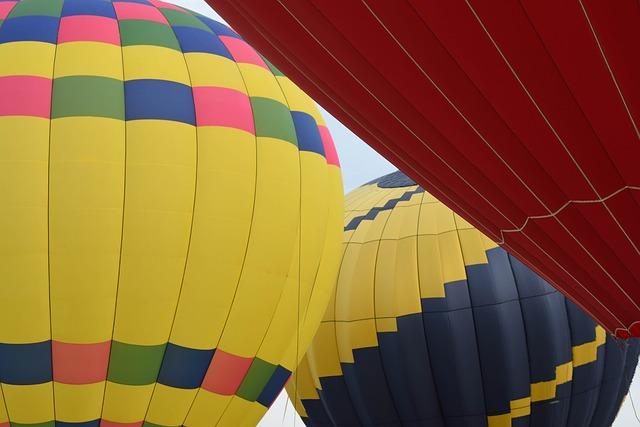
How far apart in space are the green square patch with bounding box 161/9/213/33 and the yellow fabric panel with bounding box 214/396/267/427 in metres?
3.42

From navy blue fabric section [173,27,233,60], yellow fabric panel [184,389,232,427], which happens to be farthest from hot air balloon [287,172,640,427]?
navy blue fabric section [173,27,233,60]

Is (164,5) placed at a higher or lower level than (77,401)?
higher

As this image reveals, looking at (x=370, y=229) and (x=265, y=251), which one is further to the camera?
(x=370, y=229)

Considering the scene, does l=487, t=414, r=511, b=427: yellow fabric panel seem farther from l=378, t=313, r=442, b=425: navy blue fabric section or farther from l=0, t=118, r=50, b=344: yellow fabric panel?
l=0, t=118, r=50, b=344: yellow fabric panel

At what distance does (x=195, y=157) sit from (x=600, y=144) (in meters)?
4.05

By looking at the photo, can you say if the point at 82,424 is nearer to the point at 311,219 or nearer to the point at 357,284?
the point at 311,219

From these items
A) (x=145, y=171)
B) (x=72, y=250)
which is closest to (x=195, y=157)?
(x=145, y=171)

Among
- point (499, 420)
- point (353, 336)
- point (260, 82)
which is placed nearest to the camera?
point (260, 82)

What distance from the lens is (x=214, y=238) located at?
24.2 ft

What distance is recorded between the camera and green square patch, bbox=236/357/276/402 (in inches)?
311

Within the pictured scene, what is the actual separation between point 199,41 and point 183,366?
9.63 feet

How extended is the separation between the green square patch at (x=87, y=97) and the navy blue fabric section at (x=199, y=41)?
96 centimetres

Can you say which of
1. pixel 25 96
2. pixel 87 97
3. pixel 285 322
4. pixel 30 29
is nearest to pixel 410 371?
pixel 285 322

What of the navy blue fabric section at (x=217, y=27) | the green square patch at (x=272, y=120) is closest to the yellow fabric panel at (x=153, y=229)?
the green square patch at (x=272, y=120)
